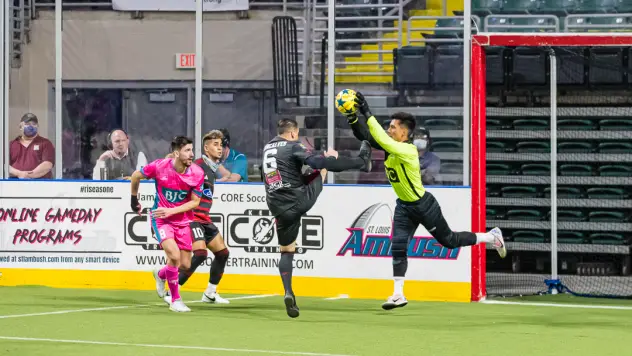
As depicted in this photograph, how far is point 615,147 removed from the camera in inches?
719

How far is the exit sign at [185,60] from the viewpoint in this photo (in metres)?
15.3

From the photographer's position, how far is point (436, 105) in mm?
14266

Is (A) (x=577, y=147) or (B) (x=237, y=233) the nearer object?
(B) (x=237, y=233)

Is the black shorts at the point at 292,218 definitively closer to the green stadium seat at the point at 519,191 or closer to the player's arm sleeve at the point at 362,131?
the player's arm sleeve at the point at 362,131

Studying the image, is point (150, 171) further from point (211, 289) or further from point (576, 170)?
point (576, 170)

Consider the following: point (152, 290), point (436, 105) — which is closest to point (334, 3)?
point (436, 105)

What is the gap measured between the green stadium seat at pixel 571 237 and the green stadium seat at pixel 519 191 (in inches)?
27.5

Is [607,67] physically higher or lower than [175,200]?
higher

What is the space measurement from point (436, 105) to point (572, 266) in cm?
480

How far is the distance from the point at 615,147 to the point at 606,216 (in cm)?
100

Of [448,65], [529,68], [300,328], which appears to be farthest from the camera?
[529,68]

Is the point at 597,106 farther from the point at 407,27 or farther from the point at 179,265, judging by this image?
the point at 179,265

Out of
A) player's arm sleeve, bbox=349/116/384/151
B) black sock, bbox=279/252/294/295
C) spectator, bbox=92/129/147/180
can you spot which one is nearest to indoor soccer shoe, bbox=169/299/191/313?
black sock, bbox=279/252/294/295

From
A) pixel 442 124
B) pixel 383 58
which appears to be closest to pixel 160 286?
pixel 442 124
